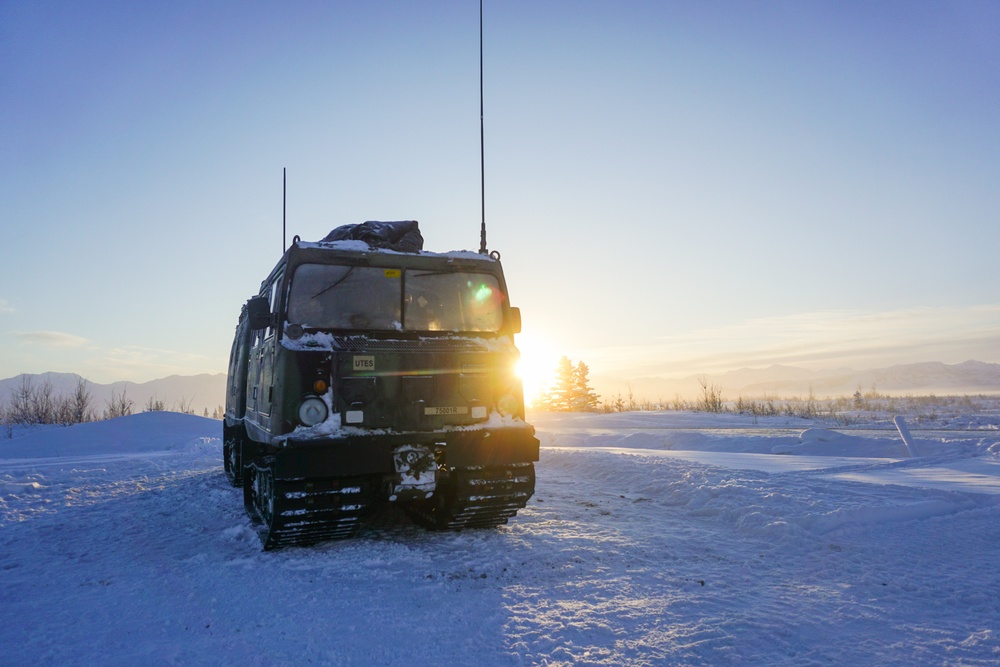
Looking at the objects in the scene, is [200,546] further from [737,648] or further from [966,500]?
[966,500]

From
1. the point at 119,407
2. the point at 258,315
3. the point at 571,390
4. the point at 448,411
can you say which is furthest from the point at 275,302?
the point at 571,390

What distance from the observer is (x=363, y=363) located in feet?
19.6

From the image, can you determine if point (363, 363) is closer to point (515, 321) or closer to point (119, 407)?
point (515, 321)

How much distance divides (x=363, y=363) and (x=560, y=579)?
8.93 ft

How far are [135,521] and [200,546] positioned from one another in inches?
77.6

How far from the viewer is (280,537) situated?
576cm

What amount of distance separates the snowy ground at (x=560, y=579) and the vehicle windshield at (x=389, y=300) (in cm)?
227

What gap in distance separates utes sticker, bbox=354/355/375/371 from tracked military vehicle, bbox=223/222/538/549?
1cm

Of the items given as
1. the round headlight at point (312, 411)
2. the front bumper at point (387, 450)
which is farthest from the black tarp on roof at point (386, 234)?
the front bumper at point (387, 450)

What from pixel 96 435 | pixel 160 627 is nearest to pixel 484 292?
pixel 160 627

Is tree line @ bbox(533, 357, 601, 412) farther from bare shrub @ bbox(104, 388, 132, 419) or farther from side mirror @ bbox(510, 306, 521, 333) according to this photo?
side mirror @ bbox(510, 306, 521, 333)

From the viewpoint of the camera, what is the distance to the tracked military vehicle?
5.69 metres

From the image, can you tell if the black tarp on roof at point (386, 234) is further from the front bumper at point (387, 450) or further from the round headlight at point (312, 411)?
the front bumper at point (387, 450)

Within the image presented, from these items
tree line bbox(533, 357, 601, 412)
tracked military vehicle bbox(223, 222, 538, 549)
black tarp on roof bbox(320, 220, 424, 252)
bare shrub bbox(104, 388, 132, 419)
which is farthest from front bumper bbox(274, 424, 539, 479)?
tree line bbox(533, 357, 601, 412)
